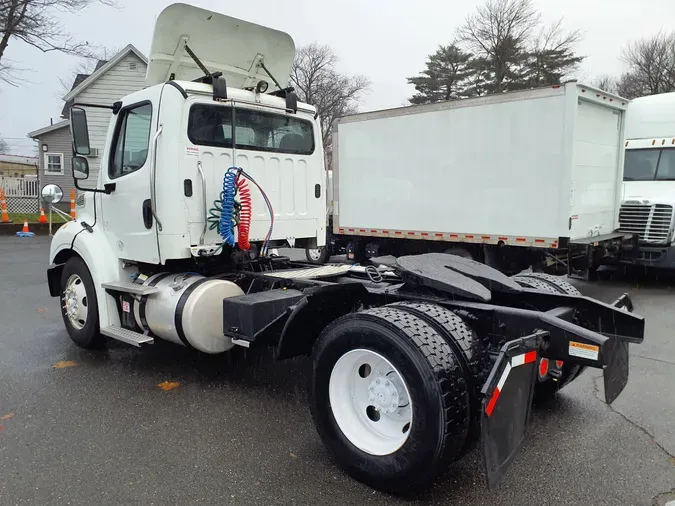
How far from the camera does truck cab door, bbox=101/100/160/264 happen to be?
4.92 m

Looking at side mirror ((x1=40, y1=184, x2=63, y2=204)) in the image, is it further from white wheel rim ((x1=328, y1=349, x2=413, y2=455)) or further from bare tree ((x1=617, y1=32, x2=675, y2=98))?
bare tree ((x1=617, y1=32, x2=675, y2=98))

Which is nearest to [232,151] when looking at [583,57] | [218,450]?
[218,450]

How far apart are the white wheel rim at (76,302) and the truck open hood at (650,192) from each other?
955cm

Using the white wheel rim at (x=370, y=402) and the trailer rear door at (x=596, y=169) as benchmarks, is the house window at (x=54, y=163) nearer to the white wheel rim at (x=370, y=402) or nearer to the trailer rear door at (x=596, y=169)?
the trailer rear door at (x=596, y=169)

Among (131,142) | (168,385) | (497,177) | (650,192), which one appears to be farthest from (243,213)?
(650,192)

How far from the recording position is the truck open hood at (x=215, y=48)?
4.96 m

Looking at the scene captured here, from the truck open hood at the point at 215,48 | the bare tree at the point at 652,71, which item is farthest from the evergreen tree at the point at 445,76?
the truck open hood at the point at 215,48

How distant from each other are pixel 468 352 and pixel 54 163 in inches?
1217

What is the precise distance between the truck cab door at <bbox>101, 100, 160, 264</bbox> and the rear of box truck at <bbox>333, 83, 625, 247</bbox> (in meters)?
6.21

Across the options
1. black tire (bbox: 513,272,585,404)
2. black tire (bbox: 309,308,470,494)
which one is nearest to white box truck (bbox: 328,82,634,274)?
black tire (bbox: 513,272,585,404)

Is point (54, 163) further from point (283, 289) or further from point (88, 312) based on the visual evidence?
point (283, 289)

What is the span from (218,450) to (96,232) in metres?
3.00

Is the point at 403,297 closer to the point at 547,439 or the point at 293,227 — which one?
the point at 547,439

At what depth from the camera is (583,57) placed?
38.6 meters
